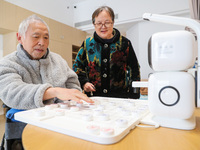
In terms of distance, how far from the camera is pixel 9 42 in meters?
3.29

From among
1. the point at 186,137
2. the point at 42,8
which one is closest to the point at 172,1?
the point at 42,8

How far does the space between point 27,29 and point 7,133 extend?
553 millimetres

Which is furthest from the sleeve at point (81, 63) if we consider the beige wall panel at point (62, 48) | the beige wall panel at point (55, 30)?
the beige wall panel at point (55, 30)

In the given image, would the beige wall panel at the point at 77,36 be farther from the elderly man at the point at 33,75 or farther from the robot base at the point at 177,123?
the robot base at the point at 177,123

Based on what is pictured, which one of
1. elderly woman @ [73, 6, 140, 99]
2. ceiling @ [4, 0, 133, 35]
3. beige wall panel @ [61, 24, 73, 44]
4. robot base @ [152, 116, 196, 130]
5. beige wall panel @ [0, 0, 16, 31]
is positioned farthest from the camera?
beige wall panel @ [61, 24, 73, 44]

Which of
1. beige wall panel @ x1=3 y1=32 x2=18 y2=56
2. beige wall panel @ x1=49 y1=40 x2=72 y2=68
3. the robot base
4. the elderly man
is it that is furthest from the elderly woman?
beige wall panel @ x1=49 y1=40 x2=72 y2=68

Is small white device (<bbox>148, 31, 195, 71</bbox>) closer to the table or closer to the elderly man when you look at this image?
the table

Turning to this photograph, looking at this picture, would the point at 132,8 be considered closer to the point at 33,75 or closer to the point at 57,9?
the point at 57,9

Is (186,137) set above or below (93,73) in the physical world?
below

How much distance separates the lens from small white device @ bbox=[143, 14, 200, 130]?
1.36 ft

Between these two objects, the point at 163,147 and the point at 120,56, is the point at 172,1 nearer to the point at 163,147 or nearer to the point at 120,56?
the point at 120,56

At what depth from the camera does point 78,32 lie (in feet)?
16.2

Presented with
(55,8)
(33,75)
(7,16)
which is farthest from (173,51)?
(55,8)

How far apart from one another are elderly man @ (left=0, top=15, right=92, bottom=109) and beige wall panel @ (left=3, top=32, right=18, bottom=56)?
2.70 metres
